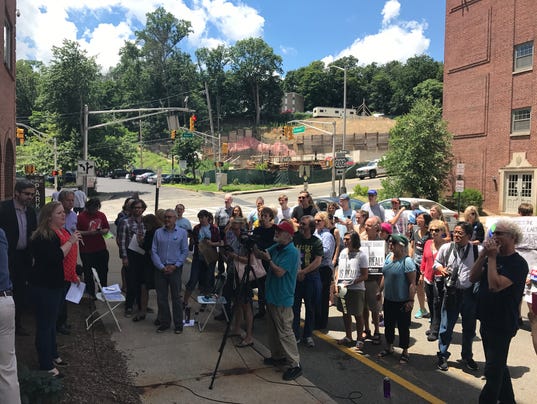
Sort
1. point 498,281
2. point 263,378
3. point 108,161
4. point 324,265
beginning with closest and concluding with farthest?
point 498,281 < point 263,378 < point 324,265 < point 108,161

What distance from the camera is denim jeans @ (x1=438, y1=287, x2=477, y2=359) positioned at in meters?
5.77

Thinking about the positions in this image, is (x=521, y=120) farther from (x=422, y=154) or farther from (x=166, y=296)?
(x=166, y=296)

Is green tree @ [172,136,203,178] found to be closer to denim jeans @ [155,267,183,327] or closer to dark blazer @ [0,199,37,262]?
denim jeans @ [155,267,183,327]

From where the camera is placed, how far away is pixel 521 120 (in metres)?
26.1

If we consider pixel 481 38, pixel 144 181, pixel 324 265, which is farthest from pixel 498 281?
pixel 144 181

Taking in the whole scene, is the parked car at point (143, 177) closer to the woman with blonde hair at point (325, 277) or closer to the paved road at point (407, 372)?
the paved road at point (407, 372)

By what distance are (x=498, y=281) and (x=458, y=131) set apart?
28.5m

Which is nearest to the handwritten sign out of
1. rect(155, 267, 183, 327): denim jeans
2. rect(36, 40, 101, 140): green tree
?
rect(155, 267, 183, 327): denim jeans

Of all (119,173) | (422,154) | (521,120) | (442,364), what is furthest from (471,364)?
(119,173)

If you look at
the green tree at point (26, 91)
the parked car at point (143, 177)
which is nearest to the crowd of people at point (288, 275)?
the parked car at point (143, 177)

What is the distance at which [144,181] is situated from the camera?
60.7m

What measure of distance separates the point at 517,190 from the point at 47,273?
27249mm

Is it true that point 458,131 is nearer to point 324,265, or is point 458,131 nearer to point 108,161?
point 324,265

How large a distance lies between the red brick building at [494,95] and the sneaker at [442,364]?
22.9m
